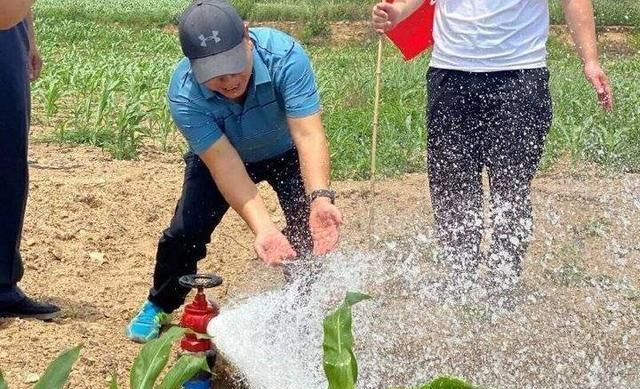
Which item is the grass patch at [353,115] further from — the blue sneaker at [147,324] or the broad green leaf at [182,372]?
the broad green leaf at [182,372]

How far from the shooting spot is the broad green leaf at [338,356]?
1346mm

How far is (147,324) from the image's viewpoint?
141 inches

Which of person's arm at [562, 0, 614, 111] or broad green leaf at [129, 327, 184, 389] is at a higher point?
broad green leaf at [129, 327, 184, 389]

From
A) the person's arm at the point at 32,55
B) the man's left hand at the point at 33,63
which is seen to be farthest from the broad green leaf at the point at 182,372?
the man's left hand at the point at 33,63

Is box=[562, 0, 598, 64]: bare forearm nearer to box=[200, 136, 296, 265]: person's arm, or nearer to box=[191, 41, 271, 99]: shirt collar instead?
box=[191, 41, 271, 99]: shirt collar

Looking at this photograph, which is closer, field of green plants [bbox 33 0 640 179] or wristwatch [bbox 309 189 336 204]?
wristwatch [bbox 309 189 336 204]

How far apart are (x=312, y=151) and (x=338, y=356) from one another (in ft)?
6.08

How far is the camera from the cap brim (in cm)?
299

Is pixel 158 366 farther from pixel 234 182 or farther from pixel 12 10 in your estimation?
pixel 234 182

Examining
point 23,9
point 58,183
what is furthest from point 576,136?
point 23,9

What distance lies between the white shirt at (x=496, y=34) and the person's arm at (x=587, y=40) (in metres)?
0.10

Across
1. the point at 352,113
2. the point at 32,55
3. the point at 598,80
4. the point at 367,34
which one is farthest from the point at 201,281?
the point at 367,34

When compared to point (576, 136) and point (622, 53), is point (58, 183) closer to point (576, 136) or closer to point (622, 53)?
point (576, 136)

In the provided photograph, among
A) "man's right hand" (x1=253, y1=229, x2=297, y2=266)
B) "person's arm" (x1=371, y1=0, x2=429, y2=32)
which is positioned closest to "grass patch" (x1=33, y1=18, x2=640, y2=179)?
"person's arm" (x1=371, y1=0, x2=429, y2=32)
